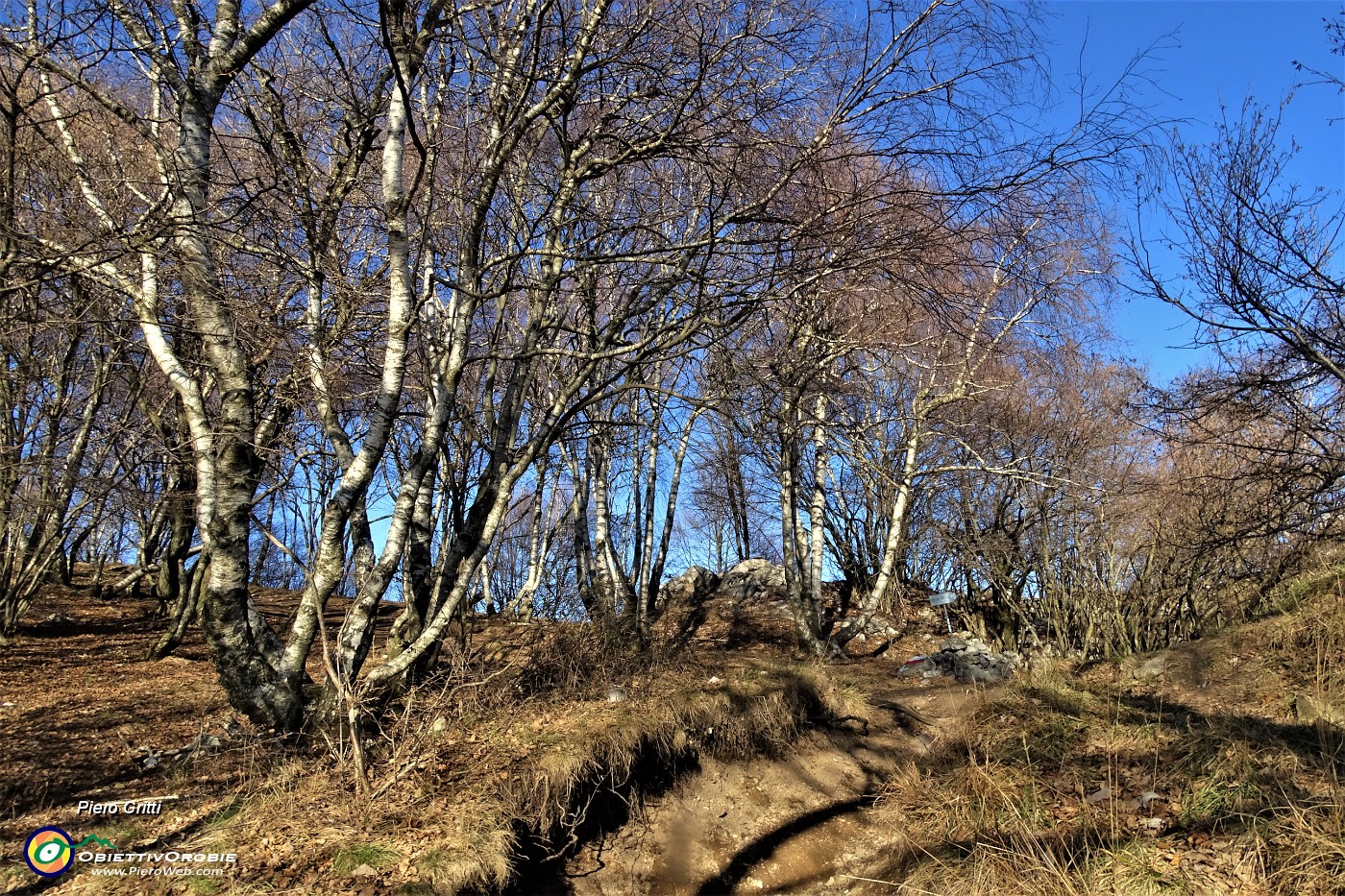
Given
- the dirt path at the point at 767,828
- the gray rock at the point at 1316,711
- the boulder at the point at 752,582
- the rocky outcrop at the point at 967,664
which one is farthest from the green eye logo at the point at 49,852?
the boulder at the point at 752,582

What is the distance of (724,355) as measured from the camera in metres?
5.74

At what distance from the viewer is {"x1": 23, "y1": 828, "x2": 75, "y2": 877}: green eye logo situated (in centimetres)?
372

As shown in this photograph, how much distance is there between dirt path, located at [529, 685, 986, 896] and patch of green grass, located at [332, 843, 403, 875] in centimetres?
106

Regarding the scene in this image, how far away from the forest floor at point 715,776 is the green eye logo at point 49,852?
62 mm

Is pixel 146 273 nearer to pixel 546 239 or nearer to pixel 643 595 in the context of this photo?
pixel 546 239

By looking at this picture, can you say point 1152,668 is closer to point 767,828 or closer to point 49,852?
point 767,828

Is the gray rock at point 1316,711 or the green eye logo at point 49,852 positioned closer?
the green eye logo at point 49,852

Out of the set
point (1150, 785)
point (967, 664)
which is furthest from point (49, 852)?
point (967, 664)

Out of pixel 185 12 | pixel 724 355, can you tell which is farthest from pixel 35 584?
pixel 724 355

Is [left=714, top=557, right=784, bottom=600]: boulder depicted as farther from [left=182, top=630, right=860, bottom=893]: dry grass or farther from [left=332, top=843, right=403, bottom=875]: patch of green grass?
[left=332, top=843, right=403, bottom=875]: patch of green grass

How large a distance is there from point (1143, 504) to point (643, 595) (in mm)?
6698

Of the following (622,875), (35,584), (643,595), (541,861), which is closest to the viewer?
(541,861)

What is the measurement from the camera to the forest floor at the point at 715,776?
4.13 meters

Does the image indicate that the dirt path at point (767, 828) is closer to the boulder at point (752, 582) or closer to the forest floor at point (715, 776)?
the forest floor at point (715, 776)
